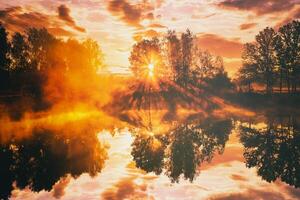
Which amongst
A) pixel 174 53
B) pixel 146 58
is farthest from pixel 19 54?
pixel 174 53

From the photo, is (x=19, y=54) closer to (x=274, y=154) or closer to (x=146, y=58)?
(x=146, y=58)

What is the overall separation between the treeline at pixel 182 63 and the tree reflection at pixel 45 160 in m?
78.8

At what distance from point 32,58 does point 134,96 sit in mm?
38256

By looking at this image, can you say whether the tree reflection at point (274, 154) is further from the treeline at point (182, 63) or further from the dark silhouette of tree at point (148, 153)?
the treeline at point (182, 63)

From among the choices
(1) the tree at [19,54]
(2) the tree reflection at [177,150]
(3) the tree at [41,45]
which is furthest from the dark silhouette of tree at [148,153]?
(3) the tree at [41,45]

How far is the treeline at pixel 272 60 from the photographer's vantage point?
97.6 metres

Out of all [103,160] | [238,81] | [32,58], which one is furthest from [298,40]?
[103,160]

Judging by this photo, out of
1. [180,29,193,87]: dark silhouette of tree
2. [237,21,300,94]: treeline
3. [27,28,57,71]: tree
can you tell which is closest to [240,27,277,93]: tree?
[237,21,300,94]: treeline

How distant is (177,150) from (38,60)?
91254 mm

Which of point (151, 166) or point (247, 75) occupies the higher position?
point (247, 75)

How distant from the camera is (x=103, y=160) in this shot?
23703 millimetres

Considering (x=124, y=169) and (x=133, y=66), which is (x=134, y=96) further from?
(x=124, y=169)

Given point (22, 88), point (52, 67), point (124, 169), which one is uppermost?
point (52, 67)

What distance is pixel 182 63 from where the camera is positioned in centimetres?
11225
